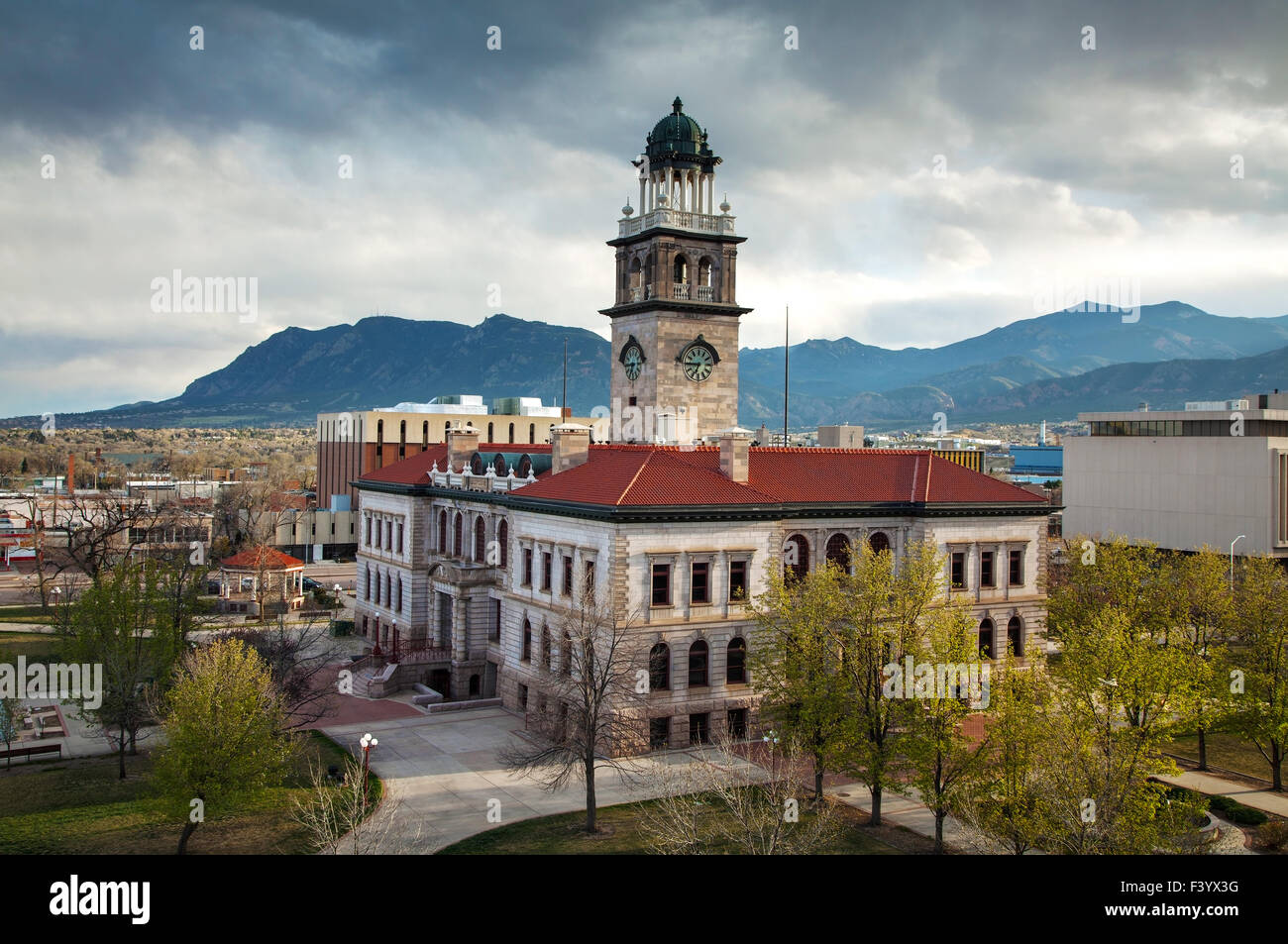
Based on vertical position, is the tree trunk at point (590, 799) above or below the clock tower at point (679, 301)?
below

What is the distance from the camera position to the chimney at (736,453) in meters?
50.8

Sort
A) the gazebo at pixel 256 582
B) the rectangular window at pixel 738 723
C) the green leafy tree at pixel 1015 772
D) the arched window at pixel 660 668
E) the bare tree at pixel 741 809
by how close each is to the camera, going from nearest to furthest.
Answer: the green leafy tree at pixel 1015 772 → the bare tree at pixel 741 809 → the arched window at pixel 660 668 → the rectangular window at pixel 738 723 → the gazebo at pixel 256 582

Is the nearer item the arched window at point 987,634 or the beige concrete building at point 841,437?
the arched window at point 987,634

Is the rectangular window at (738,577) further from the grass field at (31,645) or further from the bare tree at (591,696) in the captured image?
the grass field at (31,645)

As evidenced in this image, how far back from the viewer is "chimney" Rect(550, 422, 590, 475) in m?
55.3

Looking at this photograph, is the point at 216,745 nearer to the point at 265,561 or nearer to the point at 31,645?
the point at 31,645

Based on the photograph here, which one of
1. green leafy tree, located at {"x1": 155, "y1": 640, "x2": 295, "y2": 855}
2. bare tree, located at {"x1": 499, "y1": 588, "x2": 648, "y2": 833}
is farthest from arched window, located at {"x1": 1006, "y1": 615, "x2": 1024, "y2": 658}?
green leafy tree, located at {"x1": 155, "y1": 640, "x2": 295, "y2": 855}

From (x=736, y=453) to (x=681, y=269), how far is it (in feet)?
47.7

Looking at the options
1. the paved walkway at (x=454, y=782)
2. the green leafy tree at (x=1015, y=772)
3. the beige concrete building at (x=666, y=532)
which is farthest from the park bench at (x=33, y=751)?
the green leafy tree at (x=1015, y=772)

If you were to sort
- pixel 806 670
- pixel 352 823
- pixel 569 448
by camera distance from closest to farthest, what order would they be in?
pixel 352 823
pixel 806 670
pixel 569 448

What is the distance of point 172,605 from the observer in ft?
166

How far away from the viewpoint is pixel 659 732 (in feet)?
156

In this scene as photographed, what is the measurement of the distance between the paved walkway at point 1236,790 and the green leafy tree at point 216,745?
110 feet

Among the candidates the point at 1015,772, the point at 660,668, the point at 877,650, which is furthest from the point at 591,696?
the point at 1015,772
